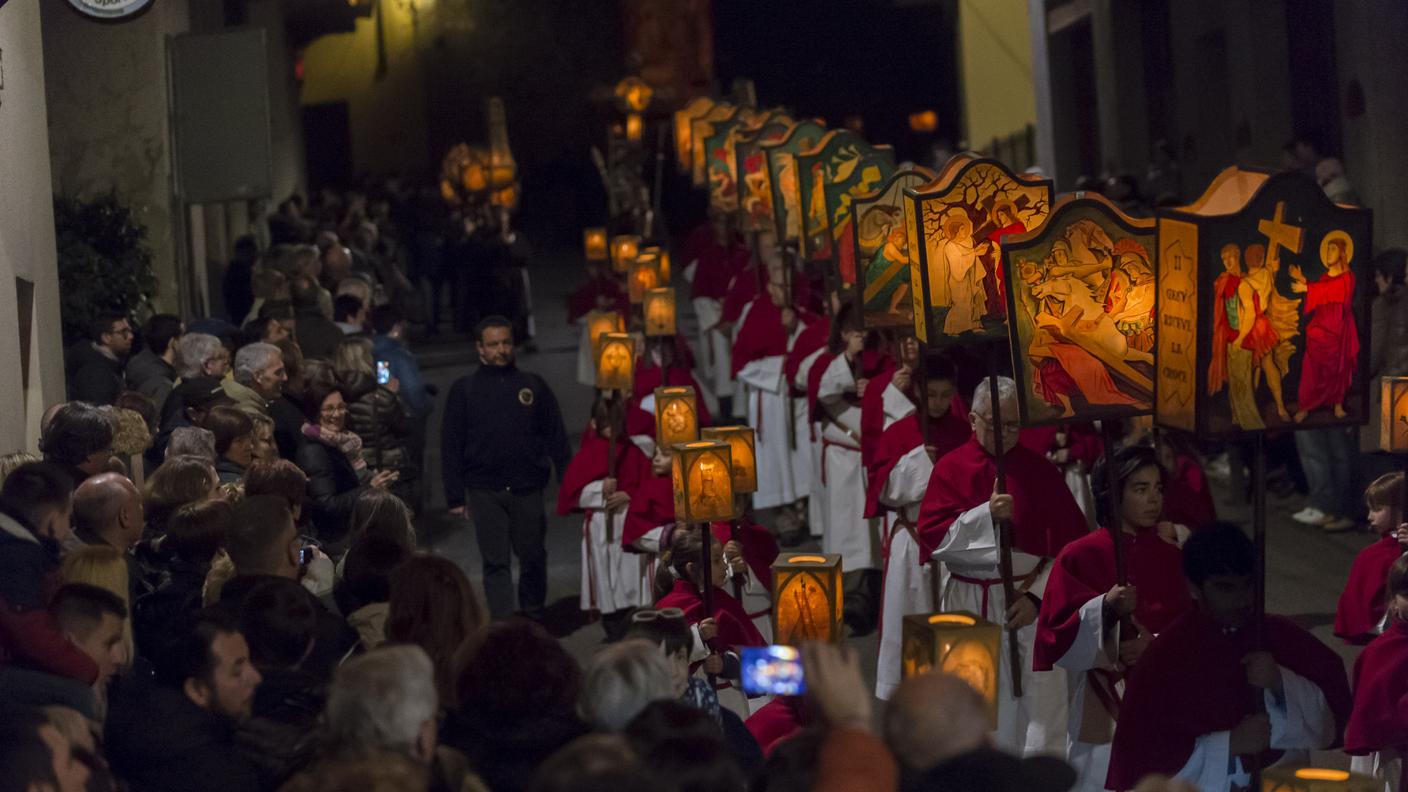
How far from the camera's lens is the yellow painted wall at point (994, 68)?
89.8 feet

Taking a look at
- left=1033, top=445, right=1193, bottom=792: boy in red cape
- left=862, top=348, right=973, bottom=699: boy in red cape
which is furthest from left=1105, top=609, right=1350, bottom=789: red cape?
left=862, top=348, right=973, bottom=699: boy in red cape

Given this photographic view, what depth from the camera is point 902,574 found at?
9500 millimetres

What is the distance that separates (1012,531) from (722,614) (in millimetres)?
1425

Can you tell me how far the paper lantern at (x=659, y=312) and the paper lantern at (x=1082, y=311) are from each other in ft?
19.7

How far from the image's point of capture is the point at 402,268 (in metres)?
23.9

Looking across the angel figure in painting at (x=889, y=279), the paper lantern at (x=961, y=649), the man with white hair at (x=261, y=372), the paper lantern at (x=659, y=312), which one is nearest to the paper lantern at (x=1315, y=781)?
the paper lantern at (x=961, y=649)

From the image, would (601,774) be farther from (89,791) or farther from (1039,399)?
(1039,399)

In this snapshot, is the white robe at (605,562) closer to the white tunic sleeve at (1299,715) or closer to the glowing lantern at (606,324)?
the glowing lantern at (606,324)

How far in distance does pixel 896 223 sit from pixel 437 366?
11560mm

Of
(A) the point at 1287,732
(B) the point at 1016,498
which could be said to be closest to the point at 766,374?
(B) the point at 1016,498

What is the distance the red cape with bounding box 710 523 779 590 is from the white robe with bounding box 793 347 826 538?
140 inches

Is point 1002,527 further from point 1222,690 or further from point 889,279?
point 889,279

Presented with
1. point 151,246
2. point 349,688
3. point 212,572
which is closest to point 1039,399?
point 212,572

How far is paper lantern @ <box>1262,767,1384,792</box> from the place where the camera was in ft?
16.4
